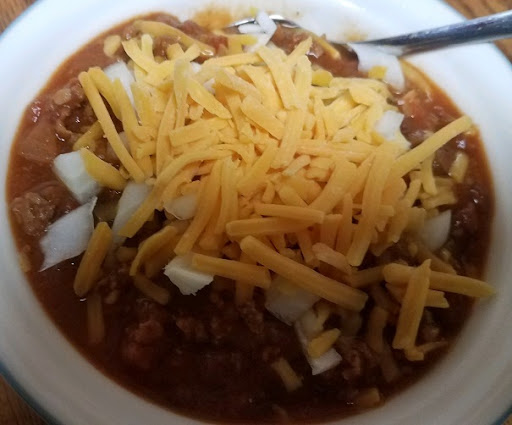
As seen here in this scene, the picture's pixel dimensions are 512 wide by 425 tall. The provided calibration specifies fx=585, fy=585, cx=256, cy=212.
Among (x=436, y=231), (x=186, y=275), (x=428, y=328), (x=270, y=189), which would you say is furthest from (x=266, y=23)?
(x=428, y=328)

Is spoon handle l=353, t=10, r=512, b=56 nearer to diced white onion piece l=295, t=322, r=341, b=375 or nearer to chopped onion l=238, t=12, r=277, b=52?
chopped onion l=238, t=12, r=277, b=52

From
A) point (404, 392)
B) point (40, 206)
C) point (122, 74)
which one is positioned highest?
point (122, 74)

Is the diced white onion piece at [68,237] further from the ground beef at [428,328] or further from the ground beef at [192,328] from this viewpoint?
the ground beef at [428,328]

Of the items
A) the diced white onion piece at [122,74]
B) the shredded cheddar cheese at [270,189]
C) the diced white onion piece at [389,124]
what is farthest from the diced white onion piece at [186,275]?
the diced white onion piece at [389,124]

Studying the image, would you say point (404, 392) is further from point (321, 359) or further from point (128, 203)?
point (128, 203)

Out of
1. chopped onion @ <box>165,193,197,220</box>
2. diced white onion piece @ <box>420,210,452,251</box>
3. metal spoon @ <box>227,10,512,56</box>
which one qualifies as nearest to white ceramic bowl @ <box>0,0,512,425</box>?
metal spoon @ <box>227,10,512,56</box>

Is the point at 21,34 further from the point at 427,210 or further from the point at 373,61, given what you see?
the point at 427,210
